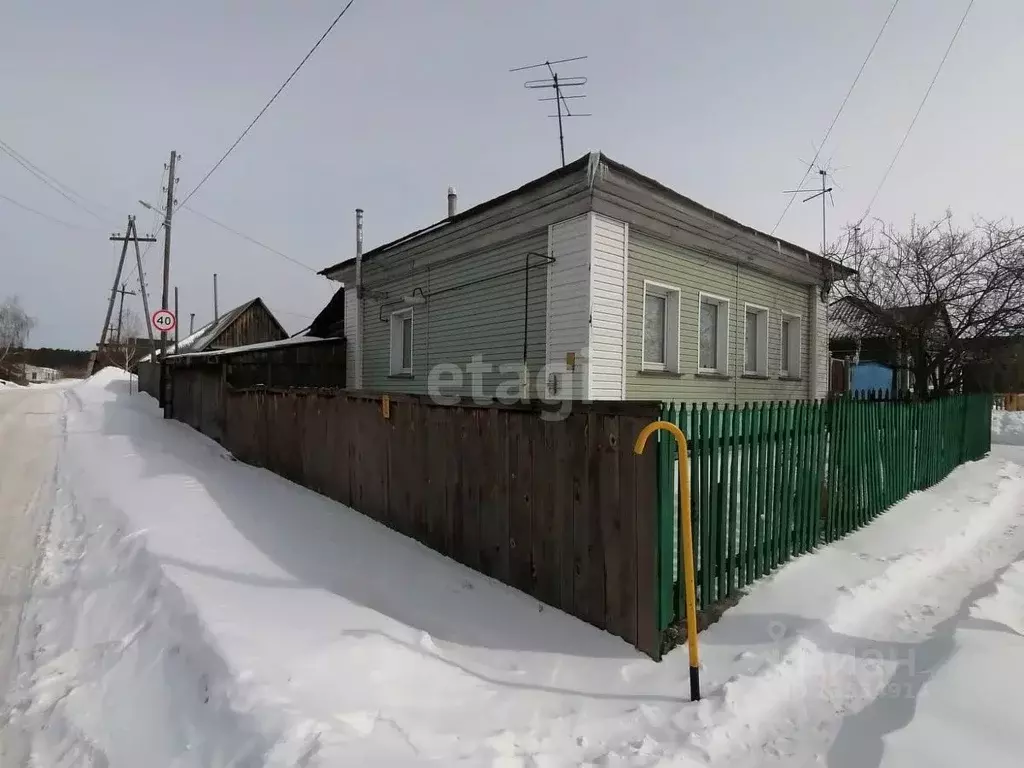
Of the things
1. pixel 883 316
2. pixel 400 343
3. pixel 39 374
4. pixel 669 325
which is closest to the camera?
pixel 669 325

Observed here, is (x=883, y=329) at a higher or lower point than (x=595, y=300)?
higher

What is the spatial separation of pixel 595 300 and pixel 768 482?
3.80 meters

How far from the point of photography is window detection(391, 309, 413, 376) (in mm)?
11875

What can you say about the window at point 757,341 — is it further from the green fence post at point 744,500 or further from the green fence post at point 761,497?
the green fence post at point 744,500

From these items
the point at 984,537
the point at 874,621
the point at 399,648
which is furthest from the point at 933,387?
the point at 399,648

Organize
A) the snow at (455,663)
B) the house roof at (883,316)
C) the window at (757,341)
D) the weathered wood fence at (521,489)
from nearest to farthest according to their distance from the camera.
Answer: the snow at (455,663) → the weathered wood fence at (521,489) → the window at (757,341) → the house roof at (883,316)

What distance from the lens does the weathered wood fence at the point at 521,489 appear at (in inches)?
133

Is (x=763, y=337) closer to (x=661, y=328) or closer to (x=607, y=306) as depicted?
(x=661, y=328)

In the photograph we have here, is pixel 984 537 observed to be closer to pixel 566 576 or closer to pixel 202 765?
pixel 566 576

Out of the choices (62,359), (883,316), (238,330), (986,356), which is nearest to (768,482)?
(883,316)

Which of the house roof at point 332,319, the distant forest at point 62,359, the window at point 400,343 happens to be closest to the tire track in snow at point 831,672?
the window at point 400,343

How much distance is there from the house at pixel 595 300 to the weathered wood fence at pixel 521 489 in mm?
3028

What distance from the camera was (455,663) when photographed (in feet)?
10.6

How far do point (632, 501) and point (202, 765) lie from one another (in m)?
2.38
